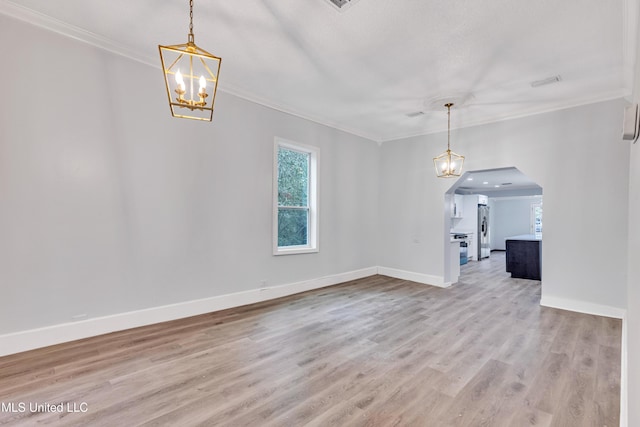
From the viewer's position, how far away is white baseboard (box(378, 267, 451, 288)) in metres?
5.75

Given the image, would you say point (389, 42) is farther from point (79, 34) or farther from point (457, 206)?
point (457, 206)

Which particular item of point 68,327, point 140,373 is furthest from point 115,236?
point 140,373

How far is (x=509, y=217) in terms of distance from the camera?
1305cm

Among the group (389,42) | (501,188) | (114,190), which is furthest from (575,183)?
(501,188)

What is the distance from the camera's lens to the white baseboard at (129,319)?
9.17ft

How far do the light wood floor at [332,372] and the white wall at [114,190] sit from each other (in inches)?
20.7

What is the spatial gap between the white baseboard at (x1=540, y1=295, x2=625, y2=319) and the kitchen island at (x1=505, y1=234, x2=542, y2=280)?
2.30m

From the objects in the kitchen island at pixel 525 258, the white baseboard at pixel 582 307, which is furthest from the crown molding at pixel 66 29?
the kitchen island at pixel 525 258

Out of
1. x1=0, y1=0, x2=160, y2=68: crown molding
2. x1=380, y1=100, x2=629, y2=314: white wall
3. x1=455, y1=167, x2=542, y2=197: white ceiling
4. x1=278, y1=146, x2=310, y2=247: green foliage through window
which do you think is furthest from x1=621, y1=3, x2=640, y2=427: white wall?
x1=455, y1=167, x2=542, y2=197: white ceiling

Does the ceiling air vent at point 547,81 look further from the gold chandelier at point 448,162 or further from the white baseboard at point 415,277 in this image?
the white baseboard at point 415,277

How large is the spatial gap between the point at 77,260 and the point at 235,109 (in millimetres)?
2630

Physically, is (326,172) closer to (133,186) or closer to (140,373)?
(133,186)

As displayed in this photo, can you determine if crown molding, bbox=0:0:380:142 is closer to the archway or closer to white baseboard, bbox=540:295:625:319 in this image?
the archway

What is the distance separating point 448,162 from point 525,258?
3.94 metres
